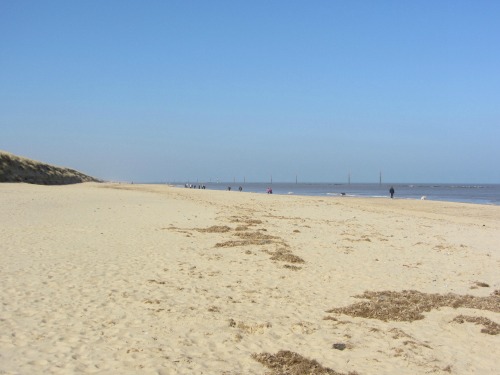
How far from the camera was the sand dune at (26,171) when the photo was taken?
48688 mm

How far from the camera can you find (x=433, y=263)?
43.6 feet

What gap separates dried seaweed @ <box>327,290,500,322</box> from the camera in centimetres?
821

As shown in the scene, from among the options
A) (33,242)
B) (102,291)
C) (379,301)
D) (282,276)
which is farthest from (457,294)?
(33,242)

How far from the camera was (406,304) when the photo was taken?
29.2ft

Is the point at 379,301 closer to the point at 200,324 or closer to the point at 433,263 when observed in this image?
the point at 200,324

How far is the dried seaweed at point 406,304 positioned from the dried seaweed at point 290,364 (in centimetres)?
241

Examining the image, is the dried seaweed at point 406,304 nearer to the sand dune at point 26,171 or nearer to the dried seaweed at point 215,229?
the dried seaweed at point 215,229

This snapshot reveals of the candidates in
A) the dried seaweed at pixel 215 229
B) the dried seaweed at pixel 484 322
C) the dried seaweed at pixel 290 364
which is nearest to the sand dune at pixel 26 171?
the dried seaweed at pixel 215 229

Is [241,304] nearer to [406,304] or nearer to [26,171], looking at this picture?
[406,304]

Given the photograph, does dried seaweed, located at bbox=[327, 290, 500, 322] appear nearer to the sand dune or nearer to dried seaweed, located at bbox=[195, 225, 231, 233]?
dried seaweed, located at bbox=[195, 225, 231, 233]

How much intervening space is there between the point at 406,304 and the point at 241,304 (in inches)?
132

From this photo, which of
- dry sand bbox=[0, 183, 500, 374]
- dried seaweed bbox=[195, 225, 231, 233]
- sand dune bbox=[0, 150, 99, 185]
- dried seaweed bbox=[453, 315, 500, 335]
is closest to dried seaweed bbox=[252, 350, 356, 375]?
dry sand bbox=[0, 183, 500, 374]

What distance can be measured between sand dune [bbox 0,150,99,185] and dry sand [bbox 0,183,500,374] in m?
36.2

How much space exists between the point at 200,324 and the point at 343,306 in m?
3.03
